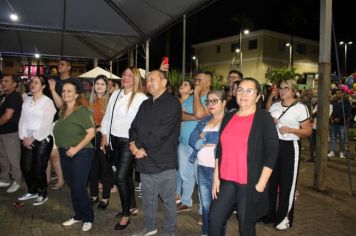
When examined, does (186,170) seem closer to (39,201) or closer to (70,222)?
(70,222)

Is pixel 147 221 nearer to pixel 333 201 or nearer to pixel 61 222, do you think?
pixel 61 222

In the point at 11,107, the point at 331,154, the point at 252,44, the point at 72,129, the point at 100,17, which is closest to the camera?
the point at 72,129

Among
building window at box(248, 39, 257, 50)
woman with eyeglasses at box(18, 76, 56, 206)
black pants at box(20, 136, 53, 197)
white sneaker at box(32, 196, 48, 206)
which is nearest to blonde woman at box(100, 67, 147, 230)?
woman with eyeglasses at box(18, 76, 56, 206)

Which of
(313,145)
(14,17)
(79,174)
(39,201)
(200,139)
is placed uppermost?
(14,17)

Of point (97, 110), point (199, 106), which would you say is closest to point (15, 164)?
point (97, 110)

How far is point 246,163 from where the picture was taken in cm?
296

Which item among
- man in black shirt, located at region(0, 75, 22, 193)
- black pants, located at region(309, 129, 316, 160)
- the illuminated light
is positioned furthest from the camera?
black pants, located at region(309, 129, 316, 160)

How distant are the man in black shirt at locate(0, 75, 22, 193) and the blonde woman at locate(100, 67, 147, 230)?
7.41 feet

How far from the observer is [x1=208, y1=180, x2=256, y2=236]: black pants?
9.81 ft

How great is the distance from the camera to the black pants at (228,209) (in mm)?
2990

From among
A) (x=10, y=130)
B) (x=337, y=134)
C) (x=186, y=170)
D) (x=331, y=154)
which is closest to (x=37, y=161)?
(x=10, y=130)

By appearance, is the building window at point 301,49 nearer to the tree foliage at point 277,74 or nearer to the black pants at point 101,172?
the tree foliage at point 277,74

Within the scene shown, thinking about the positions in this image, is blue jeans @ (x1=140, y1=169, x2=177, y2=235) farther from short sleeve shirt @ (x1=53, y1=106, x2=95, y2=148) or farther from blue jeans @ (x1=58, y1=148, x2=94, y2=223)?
short sleeve shirt @ (x1=53, y1=106, x2=95, y2=148)

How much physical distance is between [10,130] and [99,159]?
191 centimetres
